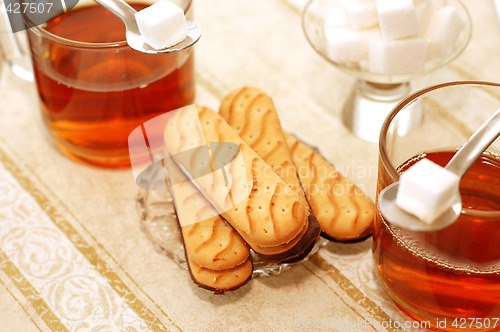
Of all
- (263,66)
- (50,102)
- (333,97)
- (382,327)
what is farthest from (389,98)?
(50,102)

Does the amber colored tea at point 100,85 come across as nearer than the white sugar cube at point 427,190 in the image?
No

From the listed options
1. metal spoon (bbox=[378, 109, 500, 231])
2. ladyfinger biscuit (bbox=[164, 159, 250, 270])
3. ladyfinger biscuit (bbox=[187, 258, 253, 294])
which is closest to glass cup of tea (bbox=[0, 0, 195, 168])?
ladyfinger biscuit (bbox=[164, 159, 250, 270])

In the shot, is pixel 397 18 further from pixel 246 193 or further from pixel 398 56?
pixel 246 193

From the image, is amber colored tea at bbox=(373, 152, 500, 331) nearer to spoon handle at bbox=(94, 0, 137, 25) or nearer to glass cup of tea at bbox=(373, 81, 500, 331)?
glass cup of tea at bbox=(373, 81, 500, 331)

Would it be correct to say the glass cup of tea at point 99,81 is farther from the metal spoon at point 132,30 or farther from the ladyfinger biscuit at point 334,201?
the ladyfinger biscuit at point 334,201

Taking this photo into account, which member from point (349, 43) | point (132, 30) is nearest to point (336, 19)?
point (349, 43)

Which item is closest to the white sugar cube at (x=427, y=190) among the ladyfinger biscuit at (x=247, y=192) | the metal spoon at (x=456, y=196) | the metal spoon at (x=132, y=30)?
the metal spoon at (x=456, y=196)
